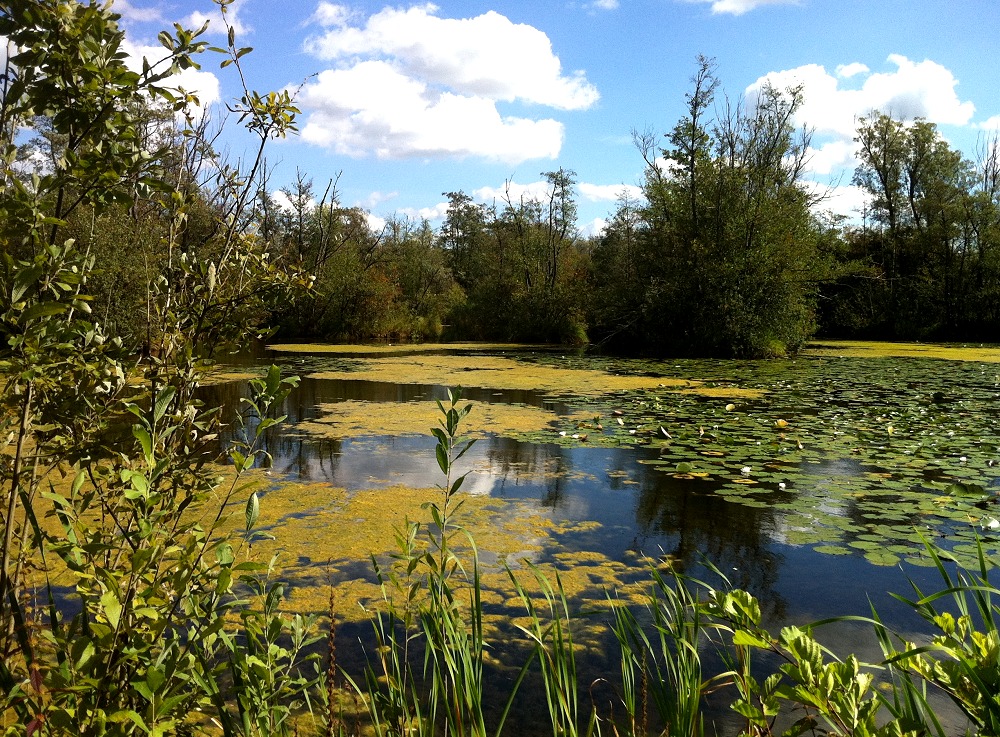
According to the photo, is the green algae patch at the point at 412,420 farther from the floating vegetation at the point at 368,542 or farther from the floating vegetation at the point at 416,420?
the floating vegetation at the point at 368,542

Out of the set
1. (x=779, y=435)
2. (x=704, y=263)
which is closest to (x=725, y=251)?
(x=704, y=263)

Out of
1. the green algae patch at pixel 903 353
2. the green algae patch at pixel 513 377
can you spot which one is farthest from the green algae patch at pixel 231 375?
the green algae patch at pixel 903 353

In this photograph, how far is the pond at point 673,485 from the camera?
3302 millimetres

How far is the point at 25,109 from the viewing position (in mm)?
1223

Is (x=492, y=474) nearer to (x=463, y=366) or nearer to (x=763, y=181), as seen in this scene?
(x=463, y=366)

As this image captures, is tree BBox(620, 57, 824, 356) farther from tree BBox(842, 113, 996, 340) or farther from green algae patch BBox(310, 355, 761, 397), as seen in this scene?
tree BBox(842, 113, 996, 340)

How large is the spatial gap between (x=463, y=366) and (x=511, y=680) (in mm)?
11884

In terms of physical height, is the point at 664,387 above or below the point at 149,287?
below

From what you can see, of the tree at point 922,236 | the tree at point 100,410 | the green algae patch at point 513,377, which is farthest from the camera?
the tree at point 922,236

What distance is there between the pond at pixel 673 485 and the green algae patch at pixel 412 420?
0.14 ft

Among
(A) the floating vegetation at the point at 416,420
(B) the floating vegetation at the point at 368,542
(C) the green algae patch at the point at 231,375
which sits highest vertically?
(C) the green algae patch at the point at 231,375

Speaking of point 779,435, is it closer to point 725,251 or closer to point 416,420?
point 416,420

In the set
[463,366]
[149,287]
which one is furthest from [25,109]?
[463,366]

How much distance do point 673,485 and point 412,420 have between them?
3.48m
